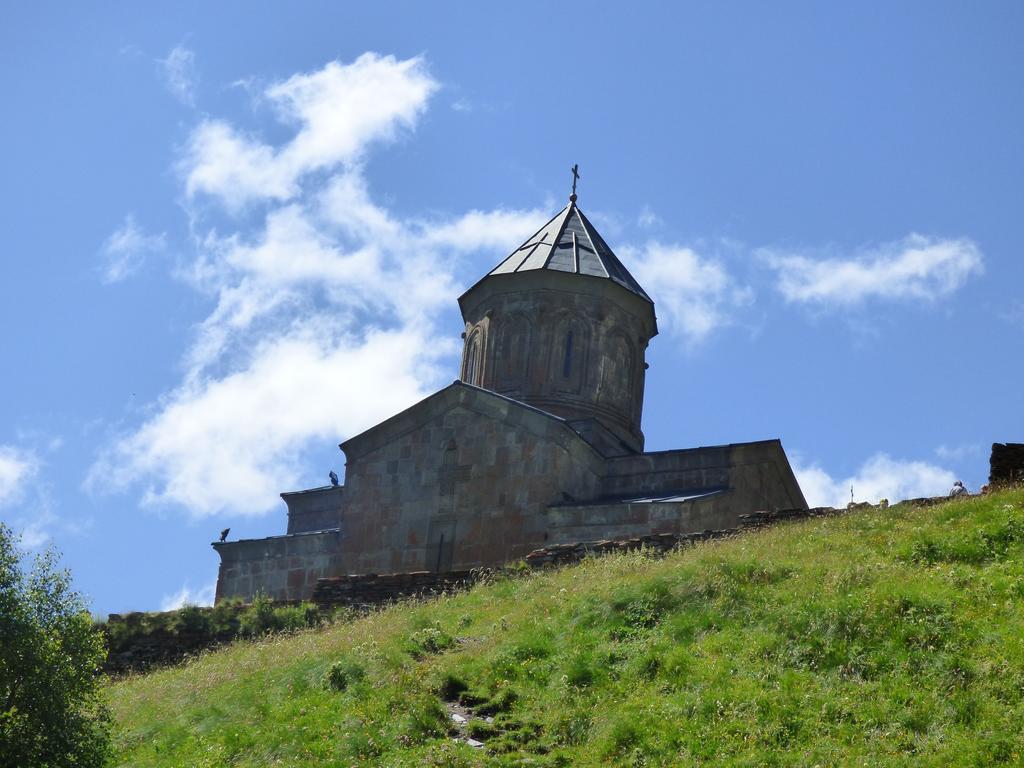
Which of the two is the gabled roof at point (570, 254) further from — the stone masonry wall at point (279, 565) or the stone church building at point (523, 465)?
the stone masonry wall at point (279, 565)

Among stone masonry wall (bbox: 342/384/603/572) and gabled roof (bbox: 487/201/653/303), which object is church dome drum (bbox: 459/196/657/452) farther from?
stone masonry wall (bbox: 342/384/603/572)

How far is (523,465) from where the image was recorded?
20734 millimetres

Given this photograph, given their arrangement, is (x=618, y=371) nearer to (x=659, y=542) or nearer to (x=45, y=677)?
(x=659, y=542)

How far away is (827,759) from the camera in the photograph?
9.86 metres

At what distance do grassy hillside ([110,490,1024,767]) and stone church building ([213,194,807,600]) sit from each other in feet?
16.3

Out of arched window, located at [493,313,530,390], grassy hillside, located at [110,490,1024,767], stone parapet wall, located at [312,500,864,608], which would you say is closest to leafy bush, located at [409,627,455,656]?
grassy hillside, located at [110,490,1024,767]

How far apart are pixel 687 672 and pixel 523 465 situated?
30.6ft

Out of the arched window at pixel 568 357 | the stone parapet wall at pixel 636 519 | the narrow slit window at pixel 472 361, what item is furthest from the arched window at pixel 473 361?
the stone parapet wall at pixel 636 519

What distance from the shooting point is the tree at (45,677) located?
11.2 m

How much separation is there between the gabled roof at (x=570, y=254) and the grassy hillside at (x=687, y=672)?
8974 mm

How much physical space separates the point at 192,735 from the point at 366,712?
166cm

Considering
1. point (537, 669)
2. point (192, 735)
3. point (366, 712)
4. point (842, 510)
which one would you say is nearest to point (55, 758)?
point (192, 735)

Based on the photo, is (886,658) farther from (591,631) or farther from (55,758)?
(55,758)

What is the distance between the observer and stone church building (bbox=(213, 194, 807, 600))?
20.4m
